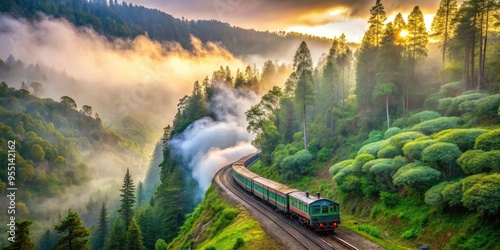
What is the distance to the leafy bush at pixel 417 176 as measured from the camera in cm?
2436

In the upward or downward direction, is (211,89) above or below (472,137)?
above

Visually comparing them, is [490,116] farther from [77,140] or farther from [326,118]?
[77,140]

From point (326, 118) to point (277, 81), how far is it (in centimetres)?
8869

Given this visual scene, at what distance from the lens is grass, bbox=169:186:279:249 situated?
987 inches

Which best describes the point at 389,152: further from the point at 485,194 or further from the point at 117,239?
the point at 117,239

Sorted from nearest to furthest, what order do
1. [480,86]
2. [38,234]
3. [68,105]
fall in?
[480,86] → [38,234] → [68,105]

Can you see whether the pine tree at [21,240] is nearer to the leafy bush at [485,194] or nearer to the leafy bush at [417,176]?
the leafy bush at [417,176]

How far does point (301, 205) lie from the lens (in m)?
29.0

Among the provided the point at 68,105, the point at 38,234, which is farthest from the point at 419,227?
the point at 68,105

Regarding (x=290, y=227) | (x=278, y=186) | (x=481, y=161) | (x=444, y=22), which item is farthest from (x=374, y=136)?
(x=444, y=22)

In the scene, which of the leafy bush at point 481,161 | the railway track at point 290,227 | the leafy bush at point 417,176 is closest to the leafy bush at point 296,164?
the railway track at point 290,227

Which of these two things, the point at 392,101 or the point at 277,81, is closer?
the point at 392,101

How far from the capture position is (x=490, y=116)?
32094 millimetres

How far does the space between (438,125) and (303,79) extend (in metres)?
26.6
